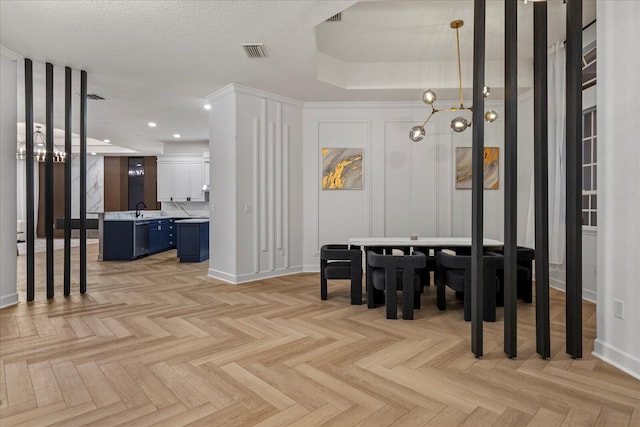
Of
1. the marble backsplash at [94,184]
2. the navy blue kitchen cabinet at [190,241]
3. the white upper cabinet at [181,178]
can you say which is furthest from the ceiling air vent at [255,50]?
the marble backsplash at [94,184]

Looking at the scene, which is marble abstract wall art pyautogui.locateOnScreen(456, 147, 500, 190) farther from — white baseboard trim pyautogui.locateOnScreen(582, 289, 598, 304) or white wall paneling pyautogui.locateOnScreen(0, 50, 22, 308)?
white wall paneling pyautogui.locateOnScreen(0, 50, 22, 308)

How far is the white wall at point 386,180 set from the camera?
5.89 metres

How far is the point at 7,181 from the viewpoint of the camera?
13.0 ft

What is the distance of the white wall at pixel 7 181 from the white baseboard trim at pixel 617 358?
540 cm

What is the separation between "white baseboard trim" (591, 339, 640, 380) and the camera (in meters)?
2.26

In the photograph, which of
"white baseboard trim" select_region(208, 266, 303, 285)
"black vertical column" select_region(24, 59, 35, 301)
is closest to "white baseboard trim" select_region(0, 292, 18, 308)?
"black vertical column" select_region(24, 59, 35, 301)

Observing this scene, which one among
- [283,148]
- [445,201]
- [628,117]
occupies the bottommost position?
Result: [445,201]

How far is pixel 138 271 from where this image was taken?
19.9 ft

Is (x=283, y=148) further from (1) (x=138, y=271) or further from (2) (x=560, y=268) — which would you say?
(2) (x=560, y=268)

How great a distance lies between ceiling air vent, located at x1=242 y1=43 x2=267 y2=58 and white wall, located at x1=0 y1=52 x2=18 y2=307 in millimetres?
2541

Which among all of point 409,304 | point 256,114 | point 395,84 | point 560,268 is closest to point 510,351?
point 409,304

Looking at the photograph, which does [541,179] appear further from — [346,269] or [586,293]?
[586,293]

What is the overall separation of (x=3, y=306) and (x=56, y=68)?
2834 millimetres

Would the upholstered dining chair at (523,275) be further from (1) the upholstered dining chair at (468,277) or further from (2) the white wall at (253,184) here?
(2) the white wall at (253,184)
